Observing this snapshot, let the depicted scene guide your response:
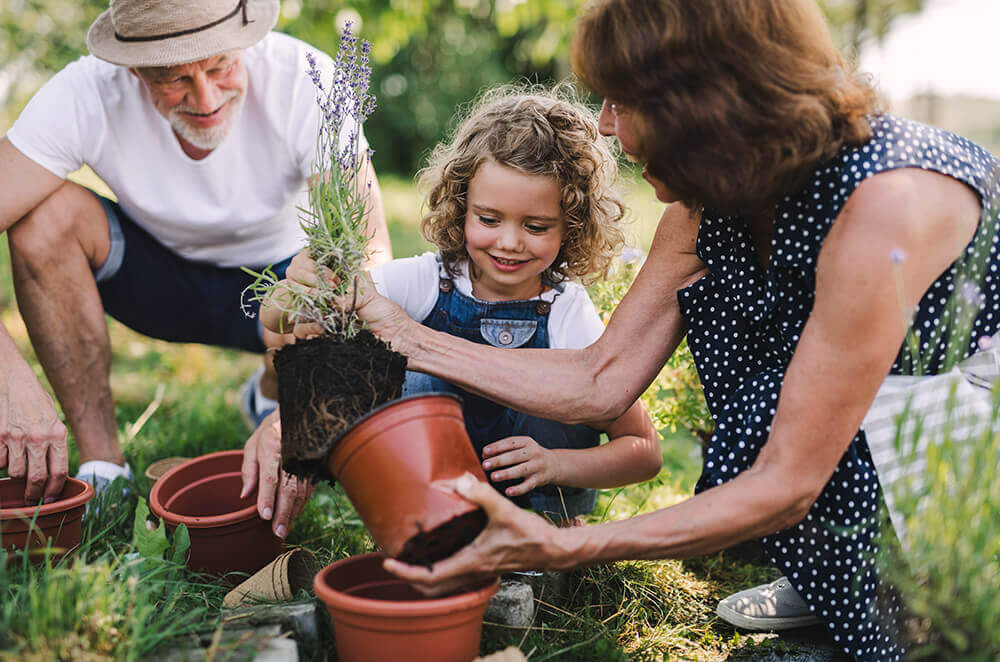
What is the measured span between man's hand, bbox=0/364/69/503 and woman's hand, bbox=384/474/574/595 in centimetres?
116

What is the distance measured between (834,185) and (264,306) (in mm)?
1430

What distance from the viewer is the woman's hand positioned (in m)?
1.60

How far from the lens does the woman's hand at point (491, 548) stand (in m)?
1.60

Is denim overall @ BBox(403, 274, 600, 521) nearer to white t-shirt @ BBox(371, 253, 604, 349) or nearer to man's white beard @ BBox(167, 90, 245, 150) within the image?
white t-shirt @ BBox(371, 253, 604, 349)

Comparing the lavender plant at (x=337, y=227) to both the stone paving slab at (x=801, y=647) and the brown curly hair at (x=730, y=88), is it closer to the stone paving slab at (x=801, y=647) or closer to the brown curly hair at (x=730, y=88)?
the brown curly hair at (x=730, y=88)

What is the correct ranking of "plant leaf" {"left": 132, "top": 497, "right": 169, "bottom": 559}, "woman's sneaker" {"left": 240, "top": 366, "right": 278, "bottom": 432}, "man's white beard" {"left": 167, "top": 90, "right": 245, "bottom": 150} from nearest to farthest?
1. "plant leaf" {"left": 132, "top": 497, "right": 169, "bottom": 559}
2. "man's white beard" {"left": 167, "top": 90, "right": 245, "bottom": 150}
3. "woman's sneaker" {"left": 240, "top": 366, "right": 278, "bottom": 432}

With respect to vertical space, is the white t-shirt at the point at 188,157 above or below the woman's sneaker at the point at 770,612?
above

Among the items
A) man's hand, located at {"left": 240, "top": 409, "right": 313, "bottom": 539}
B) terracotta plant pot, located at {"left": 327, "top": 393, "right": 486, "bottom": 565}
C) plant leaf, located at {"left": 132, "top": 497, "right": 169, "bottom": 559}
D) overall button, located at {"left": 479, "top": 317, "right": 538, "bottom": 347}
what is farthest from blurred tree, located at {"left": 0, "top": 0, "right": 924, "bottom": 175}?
terracotta plant pot, located at {"left": 327, "top": 393, "right": 486, "bottom": 565}

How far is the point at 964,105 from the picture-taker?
12.7 m

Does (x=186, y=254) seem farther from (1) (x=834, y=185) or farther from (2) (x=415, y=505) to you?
(1) (x=834, y=185)

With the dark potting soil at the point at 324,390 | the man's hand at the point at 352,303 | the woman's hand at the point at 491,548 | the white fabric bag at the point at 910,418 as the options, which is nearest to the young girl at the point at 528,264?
the man's hand at the point at 352,303

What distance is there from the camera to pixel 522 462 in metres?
2.27

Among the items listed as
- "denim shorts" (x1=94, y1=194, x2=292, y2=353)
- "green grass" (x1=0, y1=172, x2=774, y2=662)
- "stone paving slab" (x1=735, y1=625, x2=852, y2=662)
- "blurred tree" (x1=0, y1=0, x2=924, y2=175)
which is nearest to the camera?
"green grass" (x1=0, y1=172, x2=774, y2=662)

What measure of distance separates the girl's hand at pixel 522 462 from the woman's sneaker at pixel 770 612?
23.3 inches
